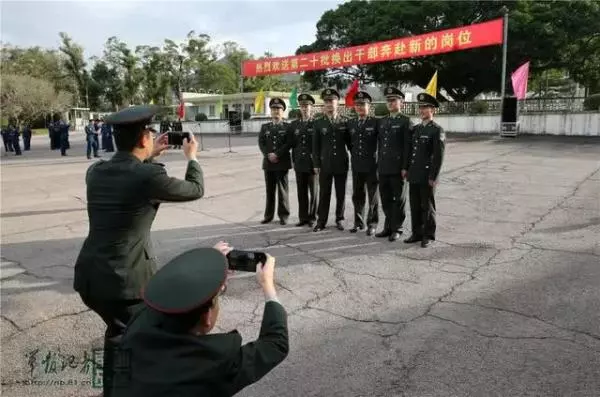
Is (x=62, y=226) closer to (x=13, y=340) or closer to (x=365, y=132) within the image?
(x=13, y=340)

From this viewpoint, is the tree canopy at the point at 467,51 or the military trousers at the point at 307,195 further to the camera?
the tree canopy at the point at 467,51

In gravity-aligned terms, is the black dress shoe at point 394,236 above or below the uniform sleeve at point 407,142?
below

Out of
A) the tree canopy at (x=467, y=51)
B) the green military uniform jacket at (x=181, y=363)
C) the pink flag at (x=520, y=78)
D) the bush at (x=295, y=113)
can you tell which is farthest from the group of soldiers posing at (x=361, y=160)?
the tree canopy at (x=467, y=51)

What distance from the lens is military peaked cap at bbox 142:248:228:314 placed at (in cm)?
141

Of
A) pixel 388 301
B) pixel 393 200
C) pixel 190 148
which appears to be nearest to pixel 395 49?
pixel 393 200

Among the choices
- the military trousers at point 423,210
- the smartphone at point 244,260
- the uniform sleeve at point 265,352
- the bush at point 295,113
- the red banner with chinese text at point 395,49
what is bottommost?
the military trousers at point 423,210

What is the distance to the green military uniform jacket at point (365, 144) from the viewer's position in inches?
258

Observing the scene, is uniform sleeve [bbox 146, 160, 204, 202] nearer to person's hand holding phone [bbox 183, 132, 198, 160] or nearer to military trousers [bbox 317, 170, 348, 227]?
person's hand holding phone [bbox 183, 132, 198, 160]

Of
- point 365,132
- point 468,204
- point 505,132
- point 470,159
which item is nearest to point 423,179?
point 365,132

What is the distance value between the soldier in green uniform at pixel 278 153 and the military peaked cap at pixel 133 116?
4.66 meters

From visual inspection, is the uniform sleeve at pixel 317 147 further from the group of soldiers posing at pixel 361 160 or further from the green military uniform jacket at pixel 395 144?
the green military uniform jacket at pixel 395 144

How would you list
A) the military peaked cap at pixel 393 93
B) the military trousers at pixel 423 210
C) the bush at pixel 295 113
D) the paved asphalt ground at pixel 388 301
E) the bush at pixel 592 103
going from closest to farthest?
the paved asphalt ground at pixel 388 301 < the military trousers at pixel 423 210 < the military peaked cap at pixel 393 93 < the bush at pixel 295 113 < the bush at pixel 592 103

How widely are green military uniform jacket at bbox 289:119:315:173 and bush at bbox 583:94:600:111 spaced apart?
19.4 m

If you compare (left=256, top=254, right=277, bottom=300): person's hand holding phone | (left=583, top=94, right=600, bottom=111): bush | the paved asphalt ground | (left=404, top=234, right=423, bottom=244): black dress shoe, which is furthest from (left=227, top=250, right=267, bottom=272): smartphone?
(left=583, top=94, right=600, bottom=111): bush
